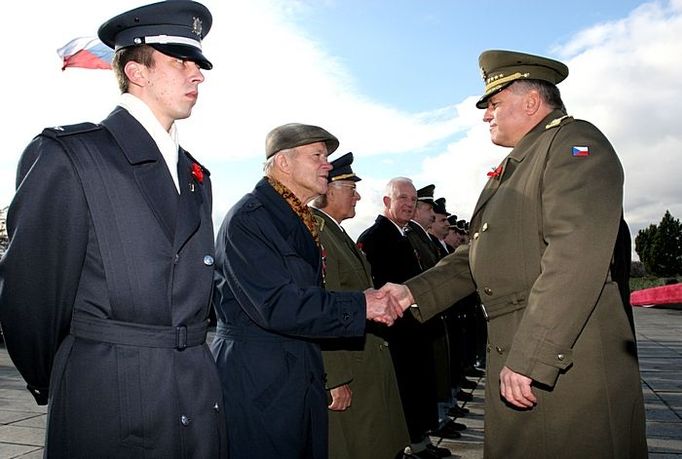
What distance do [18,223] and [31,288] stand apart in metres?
0.20

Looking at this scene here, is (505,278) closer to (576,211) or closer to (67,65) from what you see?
(576,211)

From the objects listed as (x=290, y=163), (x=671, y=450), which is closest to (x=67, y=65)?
(x=290, y=163)

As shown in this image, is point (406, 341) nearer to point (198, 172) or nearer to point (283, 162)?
point (283, 162)

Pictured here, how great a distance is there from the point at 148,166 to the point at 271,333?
46.8 inches

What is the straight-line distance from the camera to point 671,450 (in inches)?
232

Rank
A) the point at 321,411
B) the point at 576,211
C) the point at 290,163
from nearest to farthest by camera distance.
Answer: the point at 576,211
the point at 321,411
the point at 290,163

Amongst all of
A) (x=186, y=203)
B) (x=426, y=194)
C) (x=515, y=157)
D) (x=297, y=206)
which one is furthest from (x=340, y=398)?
(x=426, y=194)

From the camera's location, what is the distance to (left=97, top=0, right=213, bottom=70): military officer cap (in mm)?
2400

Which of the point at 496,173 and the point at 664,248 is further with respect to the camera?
the point at 664,248

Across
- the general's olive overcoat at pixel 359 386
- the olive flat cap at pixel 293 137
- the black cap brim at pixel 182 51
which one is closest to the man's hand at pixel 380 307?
the general's olive overcoat at pixel 359 386

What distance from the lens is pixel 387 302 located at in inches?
141

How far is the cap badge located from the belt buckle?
44.2 inches

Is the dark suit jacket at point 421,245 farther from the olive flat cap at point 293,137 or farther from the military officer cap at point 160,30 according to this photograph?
the military officer cap at point 160,30

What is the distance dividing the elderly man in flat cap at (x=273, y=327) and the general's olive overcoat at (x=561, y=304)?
738 millimetres
